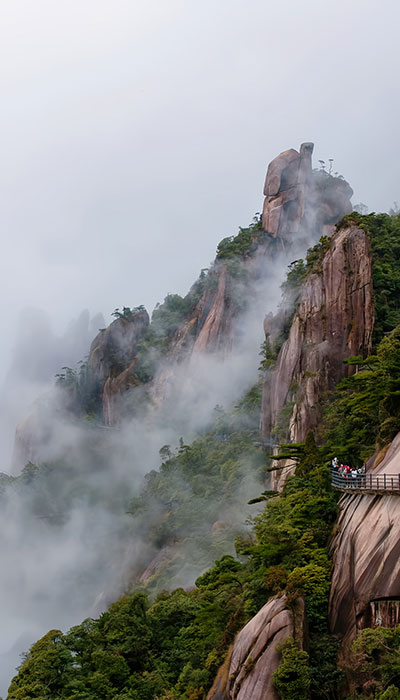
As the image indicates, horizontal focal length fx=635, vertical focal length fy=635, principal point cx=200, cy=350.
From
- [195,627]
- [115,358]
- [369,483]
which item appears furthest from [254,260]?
[369,483]

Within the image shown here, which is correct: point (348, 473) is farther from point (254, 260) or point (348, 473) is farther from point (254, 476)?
point (254, 260)

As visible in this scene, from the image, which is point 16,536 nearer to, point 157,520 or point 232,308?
point 157,520

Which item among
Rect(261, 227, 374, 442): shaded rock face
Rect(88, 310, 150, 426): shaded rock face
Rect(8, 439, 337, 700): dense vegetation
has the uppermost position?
Rect(88, 310, 150, 426): shaded rock face

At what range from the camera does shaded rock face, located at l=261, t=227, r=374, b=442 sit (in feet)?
143

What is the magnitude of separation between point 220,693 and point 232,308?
60.1m

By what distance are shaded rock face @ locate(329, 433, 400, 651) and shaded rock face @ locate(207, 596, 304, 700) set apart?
4.88 ft

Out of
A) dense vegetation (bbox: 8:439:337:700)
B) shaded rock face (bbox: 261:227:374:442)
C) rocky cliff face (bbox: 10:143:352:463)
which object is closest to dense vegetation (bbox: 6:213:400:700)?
dense vegetation (bbox: 8:439:337:700)

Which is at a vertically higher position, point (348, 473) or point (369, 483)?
point (348, 473)

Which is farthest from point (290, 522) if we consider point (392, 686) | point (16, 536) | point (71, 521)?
point (16, 536)

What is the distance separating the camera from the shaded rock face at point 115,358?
88750 millimetres

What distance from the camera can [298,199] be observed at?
81812mm

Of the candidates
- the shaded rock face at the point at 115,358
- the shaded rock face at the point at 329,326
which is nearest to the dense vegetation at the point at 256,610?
the shaded rock face at the point at 329,326

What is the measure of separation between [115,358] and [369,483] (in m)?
72.4

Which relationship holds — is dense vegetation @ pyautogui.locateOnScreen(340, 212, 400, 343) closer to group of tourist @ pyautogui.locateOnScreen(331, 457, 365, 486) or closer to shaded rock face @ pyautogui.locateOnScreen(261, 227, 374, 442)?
shaded rock face @ pyautogui.locateOnScreen(261, 227, 374, 442)
